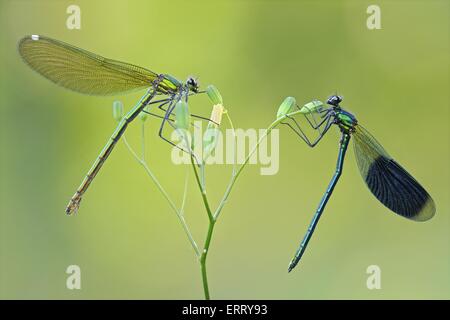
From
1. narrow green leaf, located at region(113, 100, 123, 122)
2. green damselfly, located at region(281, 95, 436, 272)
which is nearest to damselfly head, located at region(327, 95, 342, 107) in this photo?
green damselfly, located at region(281, 95, 436, 272)

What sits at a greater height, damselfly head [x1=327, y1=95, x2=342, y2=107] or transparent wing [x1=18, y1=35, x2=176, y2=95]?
transparent wing [x1=18, y1=35, x2=176, y2=95]

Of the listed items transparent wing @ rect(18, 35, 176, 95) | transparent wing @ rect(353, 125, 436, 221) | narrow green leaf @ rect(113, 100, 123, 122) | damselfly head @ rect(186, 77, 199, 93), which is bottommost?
transparent wing @ rect(353, 125, 436, 221)

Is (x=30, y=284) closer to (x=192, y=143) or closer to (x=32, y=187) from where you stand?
(x=32, y=187)

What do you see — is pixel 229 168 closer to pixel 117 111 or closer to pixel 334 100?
pixel 334 100

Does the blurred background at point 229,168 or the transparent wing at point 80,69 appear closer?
the transparent wing at point 80,69

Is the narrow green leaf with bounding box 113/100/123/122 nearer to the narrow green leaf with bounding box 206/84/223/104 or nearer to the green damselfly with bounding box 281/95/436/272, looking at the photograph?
the narrow green leaf with bounding box 206/84/223/104

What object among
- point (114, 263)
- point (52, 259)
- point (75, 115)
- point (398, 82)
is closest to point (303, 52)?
point (398, 82)

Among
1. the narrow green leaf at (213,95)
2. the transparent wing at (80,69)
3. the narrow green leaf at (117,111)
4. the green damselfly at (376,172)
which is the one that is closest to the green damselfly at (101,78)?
the transparent wing at (80,69)

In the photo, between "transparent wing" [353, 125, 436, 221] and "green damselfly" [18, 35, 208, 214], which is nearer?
"green damselfly" [18, 35, 208, 214]

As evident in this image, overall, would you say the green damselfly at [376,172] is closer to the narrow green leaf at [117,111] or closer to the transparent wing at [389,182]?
the transparent wing at [389,182]
